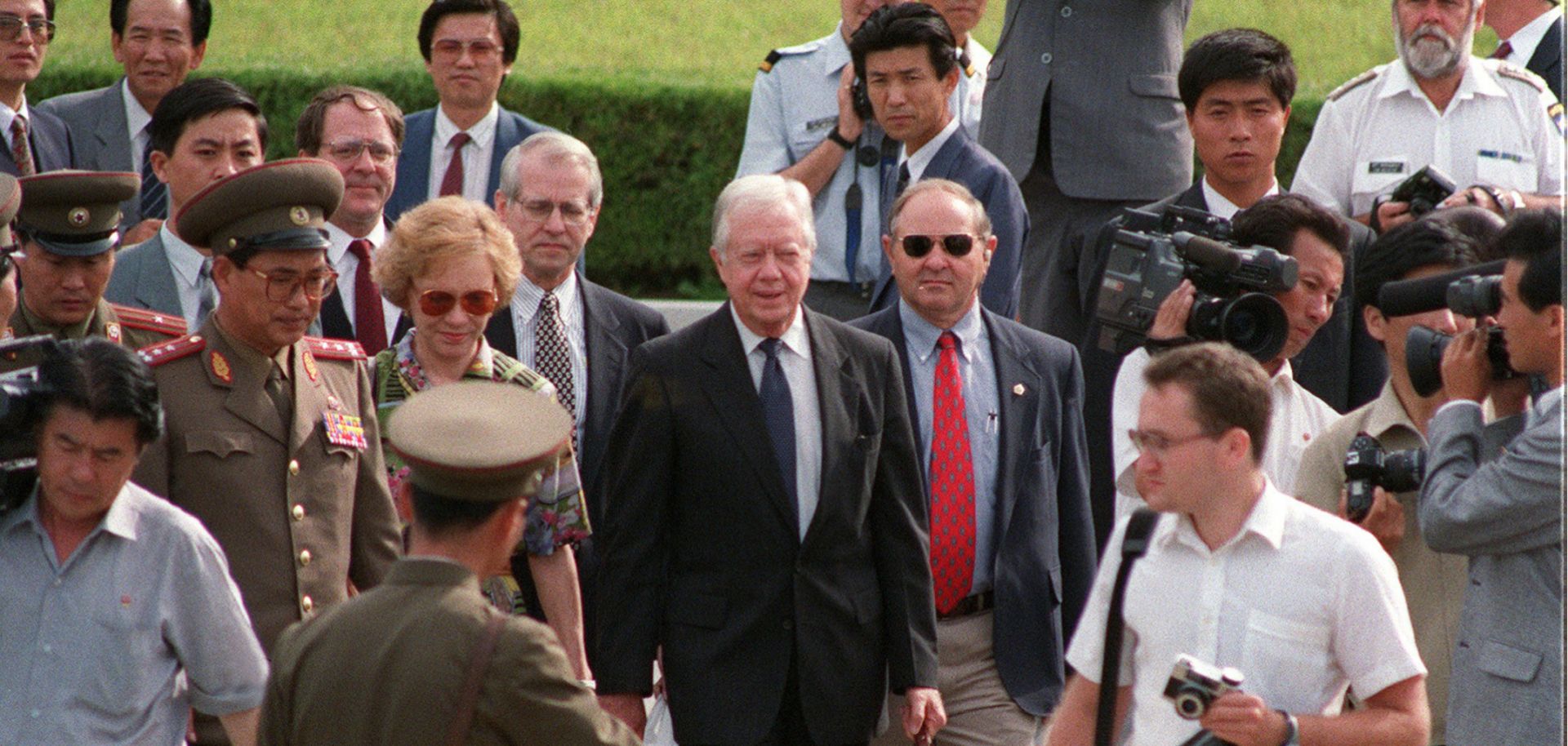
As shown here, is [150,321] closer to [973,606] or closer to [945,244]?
[945,244]

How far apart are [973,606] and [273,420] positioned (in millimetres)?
2037

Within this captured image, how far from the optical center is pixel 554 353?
6.12m

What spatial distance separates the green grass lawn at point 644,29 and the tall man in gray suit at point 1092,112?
598 centimetres

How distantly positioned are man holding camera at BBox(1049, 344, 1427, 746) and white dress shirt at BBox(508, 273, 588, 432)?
2279 mm

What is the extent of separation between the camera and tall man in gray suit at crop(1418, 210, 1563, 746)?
430 cm

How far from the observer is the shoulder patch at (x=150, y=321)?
5438mm

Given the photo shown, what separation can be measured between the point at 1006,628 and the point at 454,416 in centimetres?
242

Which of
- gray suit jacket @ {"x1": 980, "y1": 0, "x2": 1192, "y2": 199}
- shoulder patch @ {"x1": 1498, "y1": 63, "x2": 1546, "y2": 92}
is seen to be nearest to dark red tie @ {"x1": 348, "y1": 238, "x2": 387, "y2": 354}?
gray suit jacket @ {"x1": 980, "y1": 0, "x2": 1192, "y2": 199}

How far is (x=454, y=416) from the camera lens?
363cm

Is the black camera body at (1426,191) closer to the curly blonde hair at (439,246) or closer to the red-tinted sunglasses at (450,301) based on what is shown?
the curly blonde hair at (439,246)

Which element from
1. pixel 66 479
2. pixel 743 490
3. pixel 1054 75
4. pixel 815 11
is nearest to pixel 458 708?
pixel 66 479

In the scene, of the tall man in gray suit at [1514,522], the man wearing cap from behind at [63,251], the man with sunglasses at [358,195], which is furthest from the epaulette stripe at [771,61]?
the tall man in gray suit at [1514,522]

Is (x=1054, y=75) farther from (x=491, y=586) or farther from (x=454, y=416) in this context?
(x=454, y=416)

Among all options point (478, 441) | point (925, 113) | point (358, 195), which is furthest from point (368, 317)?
point (478, 441)
